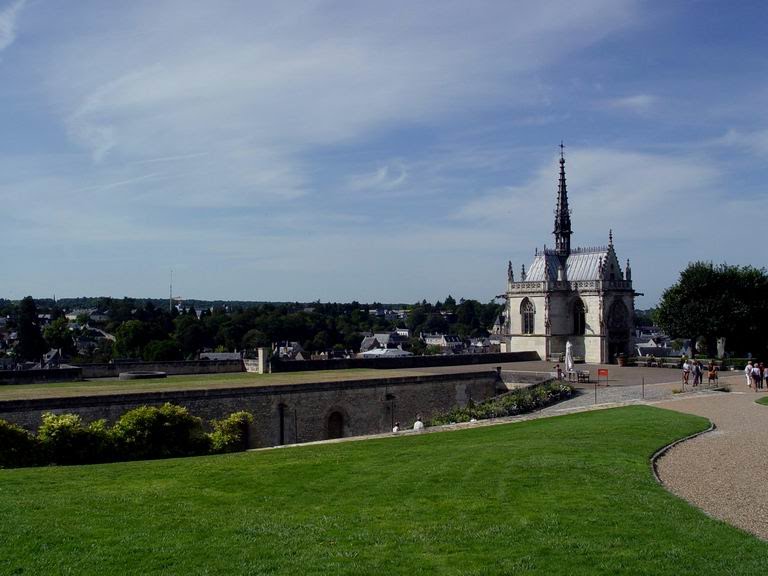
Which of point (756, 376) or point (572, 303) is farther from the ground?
point (572, 303)

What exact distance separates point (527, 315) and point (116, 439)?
111ft

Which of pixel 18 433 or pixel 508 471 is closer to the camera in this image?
pixel 508 471

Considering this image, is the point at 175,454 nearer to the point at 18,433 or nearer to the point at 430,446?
the point at 18,433

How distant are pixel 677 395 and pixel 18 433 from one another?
22.8 metres

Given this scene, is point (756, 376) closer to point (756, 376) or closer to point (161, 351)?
point (756, 376)

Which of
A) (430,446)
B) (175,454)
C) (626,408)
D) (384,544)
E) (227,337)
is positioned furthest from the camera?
(227,337)

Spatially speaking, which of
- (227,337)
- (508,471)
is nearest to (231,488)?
(508,471)

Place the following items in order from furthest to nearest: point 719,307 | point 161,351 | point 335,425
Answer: point 161,351 → point 719,307 → point 335,425

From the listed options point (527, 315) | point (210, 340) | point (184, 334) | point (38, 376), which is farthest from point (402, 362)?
point (210, 340)

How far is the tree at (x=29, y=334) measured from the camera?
293 ft

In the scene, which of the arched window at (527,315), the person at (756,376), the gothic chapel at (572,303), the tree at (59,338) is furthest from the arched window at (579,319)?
the tree at (59,338)

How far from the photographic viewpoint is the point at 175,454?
70.1 ft

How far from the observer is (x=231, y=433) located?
23.6 metres

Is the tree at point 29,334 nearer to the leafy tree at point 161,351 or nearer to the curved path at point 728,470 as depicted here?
the leafy tree at point 161,351
